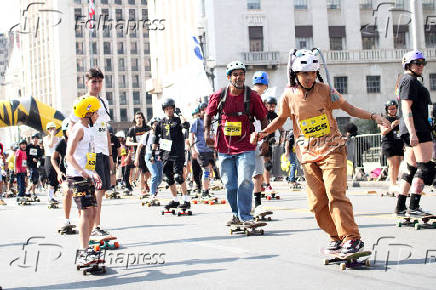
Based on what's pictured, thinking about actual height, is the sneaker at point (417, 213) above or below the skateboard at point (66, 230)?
above

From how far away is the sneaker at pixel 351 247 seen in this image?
232 inches

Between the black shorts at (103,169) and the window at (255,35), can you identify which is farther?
the window at (255,35)

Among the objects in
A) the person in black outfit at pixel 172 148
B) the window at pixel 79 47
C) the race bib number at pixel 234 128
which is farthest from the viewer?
the window at pixel 79 47

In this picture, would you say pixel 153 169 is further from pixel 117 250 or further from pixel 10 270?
pixel 10 270

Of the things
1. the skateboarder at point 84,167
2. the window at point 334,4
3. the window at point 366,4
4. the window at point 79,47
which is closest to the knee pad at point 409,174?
the skateboarder at point 84,167

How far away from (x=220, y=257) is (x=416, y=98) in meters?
3.18

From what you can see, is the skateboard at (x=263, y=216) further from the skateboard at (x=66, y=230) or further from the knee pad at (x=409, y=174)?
the skateboard at (x=66, y=230)

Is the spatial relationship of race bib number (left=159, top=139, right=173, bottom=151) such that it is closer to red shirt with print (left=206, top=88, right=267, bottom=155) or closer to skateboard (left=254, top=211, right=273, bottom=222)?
skateboard (left=254, top=211, right=273, bottom=222)

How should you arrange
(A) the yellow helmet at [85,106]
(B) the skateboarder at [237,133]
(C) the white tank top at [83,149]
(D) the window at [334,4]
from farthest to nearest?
(D) the window at [334,4] → (B) the skateboarder at [237,133] → (C) the white tank top at [83,149] → (A) the yellow helmet at [85,106]

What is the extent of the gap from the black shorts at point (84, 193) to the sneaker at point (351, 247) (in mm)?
2371

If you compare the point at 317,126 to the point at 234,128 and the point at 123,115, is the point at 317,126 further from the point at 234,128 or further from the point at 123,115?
the point at 123,115

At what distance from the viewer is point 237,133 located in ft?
28.9

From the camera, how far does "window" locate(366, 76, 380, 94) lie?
4919 centimetres

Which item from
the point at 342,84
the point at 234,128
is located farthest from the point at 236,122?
the point at 342,84
